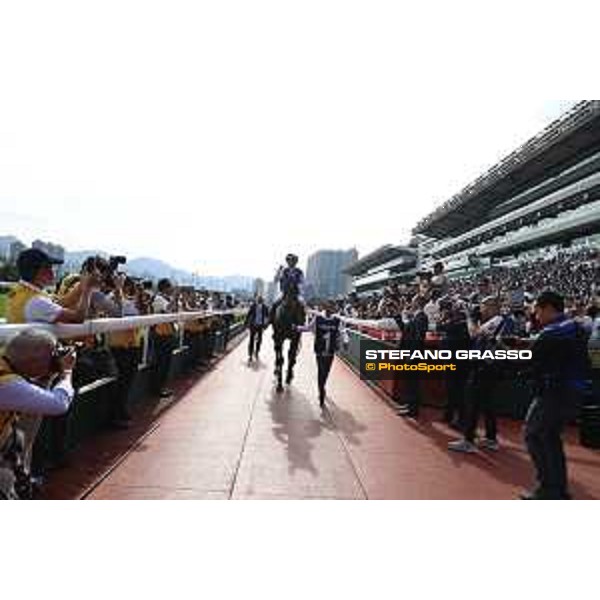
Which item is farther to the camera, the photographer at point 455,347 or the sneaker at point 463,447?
the photographer at point 455,347

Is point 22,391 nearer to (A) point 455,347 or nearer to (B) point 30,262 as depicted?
(B) point 30,262

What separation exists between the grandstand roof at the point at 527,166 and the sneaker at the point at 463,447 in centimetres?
2626

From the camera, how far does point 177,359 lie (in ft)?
29.1

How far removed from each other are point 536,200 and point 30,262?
5231 centimetres

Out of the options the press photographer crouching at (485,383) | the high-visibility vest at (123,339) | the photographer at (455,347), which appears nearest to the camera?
the high-visibility vest at (123,339)

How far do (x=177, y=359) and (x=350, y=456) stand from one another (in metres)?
4.25

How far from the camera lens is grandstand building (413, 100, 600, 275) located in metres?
42.1

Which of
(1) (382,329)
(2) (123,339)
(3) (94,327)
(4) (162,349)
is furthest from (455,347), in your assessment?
(3) (94,327)

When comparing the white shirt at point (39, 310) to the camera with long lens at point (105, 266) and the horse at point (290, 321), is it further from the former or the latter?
the horse at point (290, 321)

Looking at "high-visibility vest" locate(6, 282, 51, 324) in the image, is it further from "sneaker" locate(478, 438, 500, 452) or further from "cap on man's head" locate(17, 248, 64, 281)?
"sneaker" locate(478, 438, 500, 452)

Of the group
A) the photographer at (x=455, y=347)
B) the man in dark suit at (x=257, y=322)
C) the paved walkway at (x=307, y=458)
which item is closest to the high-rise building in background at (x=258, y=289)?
the man in dark suit at (x=257, y=322)

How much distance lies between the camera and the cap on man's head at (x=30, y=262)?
3.83 meters

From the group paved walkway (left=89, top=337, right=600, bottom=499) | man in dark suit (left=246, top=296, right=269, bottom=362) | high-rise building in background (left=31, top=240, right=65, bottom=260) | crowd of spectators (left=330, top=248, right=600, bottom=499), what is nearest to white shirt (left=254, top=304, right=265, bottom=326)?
man in dark suit (left=246, top=296, right=269, bottom=362)
